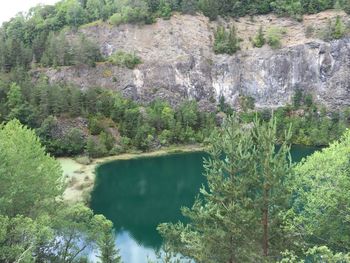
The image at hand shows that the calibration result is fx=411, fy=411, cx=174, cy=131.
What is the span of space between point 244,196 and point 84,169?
41544 mm

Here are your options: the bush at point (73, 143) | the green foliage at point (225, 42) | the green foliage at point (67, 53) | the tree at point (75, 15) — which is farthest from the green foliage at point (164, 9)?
the bush at point (73, 143)

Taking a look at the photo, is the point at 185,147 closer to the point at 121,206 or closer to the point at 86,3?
the point at 121,206

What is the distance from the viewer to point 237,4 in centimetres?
9006

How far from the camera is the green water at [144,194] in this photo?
35.0 meters

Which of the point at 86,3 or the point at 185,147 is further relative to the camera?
the point at 86,3

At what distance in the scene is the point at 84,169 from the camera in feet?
181

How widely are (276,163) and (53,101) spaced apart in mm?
55414

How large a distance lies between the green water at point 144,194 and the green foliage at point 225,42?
86.9 ft

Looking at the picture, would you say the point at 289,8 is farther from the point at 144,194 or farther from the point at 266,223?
the point at 266,223

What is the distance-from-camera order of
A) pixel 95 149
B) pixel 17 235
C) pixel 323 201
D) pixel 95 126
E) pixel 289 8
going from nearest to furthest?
pixel 323 201 → pixel 17 235 → pixel 95 149 → pixel 95 126 → pixel 289 8

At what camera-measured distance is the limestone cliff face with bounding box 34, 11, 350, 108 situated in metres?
78.1

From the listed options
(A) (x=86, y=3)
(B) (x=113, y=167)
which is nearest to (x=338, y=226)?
(B) (x=113, y=167)

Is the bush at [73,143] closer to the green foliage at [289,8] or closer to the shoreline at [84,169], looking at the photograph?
the shoreline at [84,169]

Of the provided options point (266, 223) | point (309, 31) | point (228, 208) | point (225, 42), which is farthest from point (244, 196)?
point (309, 31)
